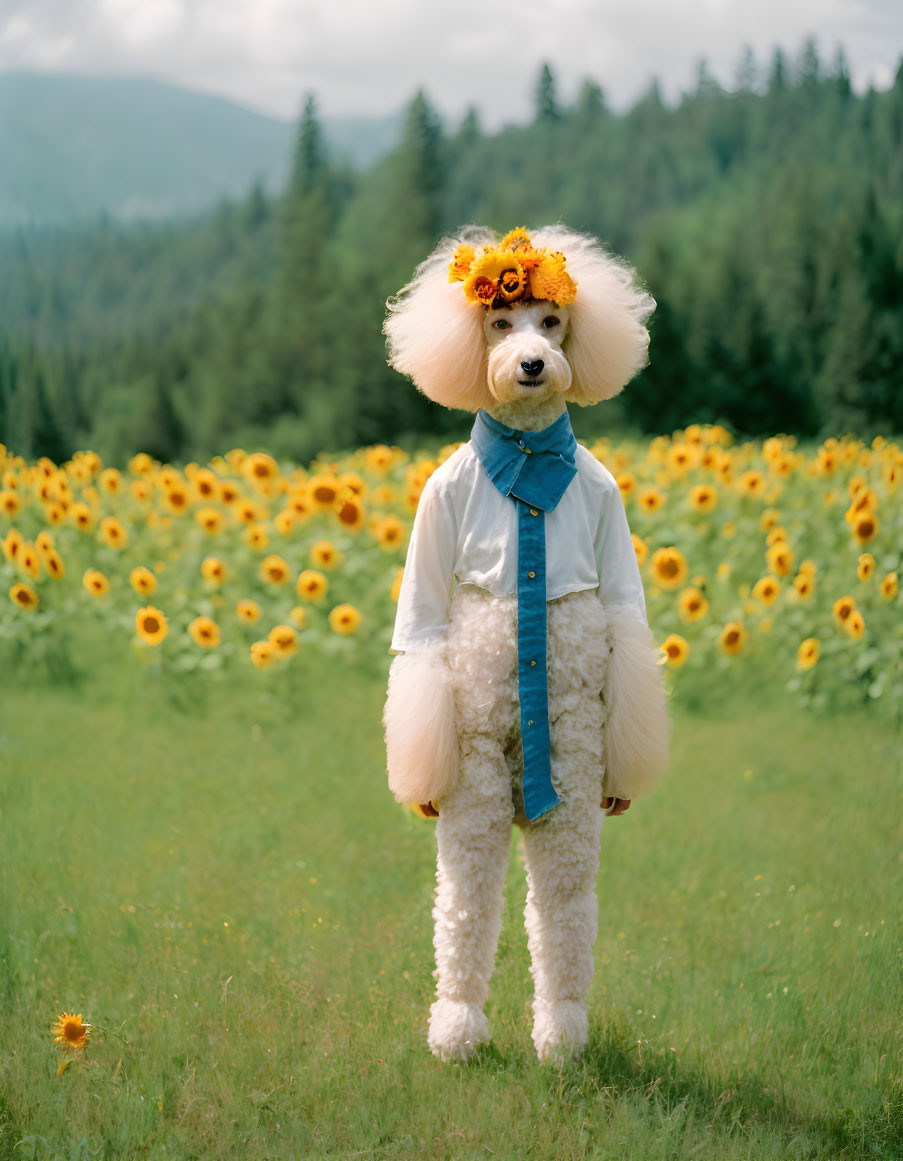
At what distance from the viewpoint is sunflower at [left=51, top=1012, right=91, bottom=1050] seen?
285 cm

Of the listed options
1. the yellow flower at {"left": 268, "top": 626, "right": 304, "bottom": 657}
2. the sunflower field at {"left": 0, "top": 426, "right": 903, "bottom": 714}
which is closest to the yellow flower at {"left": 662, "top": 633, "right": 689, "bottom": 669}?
the sunflower field at {"left": 0, "top": 426, "right": 903, "bottom": 714}

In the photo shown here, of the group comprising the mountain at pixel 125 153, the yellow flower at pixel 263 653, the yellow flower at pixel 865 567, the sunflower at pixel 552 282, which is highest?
the mountain at pixel 125 153

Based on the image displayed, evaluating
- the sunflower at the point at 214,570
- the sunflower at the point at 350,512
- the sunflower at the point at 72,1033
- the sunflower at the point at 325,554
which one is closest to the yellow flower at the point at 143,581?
the sunflower at the point at 214,570

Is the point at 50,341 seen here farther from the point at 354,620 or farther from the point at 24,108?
the point at 354,620

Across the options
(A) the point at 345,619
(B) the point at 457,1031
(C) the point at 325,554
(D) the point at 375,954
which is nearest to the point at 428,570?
(B) the point at 457,1031

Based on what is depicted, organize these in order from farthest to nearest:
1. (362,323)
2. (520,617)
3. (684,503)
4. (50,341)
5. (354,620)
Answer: (362,323) → (50,341) → (684,503) → (354,620) → (520,617)

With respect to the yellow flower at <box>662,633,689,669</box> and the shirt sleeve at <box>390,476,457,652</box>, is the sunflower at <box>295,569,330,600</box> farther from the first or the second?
the shirt sleeve at <box>390,476,457,652</box>

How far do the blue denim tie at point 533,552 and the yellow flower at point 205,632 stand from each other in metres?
3.01

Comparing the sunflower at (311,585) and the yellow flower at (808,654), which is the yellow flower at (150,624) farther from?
the yellow flower at (808,654)

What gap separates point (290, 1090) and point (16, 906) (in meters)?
1.32

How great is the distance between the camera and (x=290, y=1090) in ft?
9.18

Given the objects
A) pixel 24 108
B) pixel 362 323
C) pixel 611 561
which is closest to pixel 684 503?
pixel 611 561

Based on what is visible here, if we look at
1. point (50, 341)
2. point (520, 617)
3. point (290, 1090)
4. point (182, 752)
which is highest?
point (50, 341)

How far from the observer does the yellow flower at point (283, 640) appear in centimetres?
540
